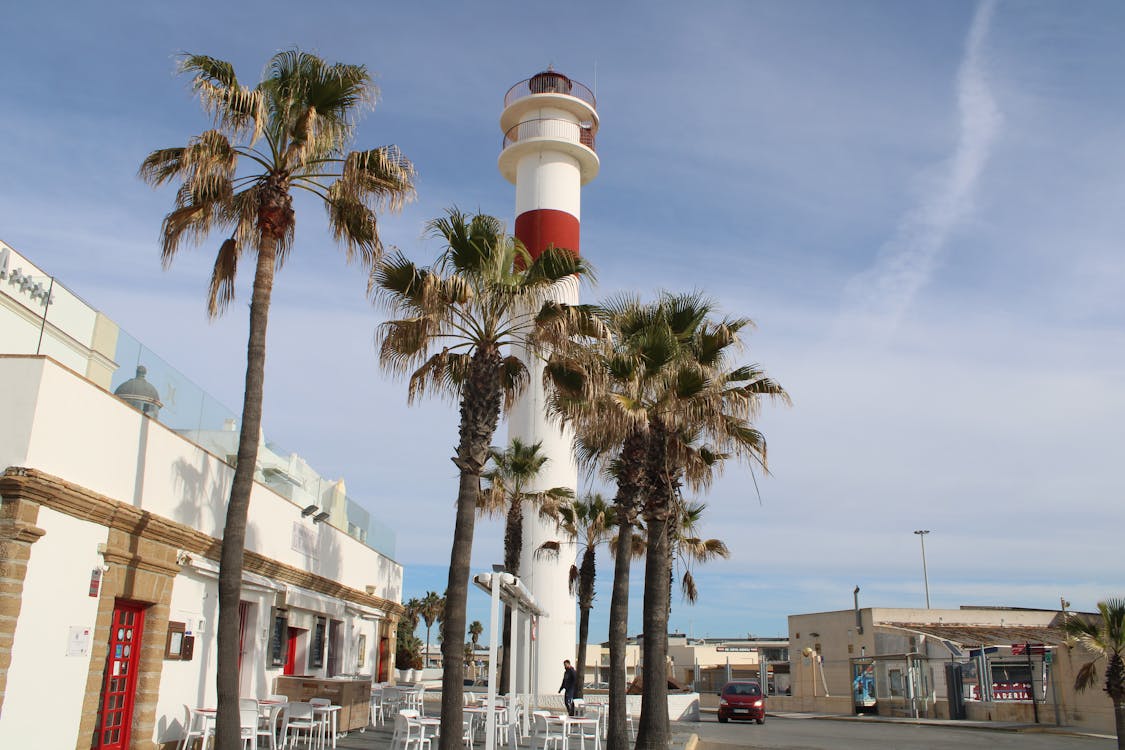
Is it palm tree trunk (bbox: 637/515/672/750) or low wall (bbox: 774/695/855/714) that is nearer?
palm tree trunk (bbox: 637/515/672/750)

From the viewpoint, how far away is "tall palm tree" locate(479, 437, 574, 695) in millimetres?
23922

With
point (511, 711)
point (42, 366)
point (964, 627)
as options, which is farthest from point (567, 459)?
point (964, 627)

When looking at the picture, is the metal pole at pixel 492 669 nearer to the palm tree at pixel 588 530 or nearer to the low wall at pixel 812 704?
the palm tree at pixel 588 530

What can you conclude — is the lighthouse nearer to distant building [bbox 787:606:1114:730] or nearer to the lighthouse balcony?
the lighthouse balcony

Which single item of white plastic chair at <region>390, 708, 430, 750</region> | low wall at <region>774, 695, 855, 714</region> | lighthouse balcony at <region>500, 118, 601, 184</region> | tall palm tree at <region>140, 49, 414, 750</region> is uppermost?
lighthouse balcony at <region>500, 118, 601, 184</region>

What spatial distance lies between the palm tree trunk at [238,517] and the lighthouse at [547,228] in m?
13.6

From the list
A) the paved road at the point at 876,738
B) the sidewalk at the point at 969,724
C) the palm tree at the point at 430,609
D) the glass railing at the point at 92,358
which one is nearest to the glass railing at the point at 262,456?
the glass railing at the point at 92,358

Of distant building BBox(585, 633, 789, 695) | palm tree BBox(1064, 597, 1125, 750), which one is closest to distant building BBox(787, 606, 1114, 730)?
distant building BBox(585, 633, 789, 695)

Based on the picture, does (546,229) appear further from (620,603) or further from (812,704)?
(812,704)

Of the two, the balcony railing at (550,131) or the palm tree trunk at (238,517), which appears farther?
the balcony railing at (550,131)

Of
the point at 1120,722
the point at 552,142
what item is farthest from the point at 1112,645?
the point at 552,142

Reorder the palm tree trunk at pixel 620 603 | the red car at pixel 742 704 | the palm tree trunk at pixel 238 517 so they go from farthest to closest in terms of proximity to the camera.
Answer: the red car at pixel 742 704
the palm tree trunk at pixel 620 603
the palm tree trunk at pixel 238 517

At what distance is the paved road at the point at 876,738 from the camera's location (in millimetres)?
20734

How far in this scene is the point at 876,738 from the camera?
76.0 feet
